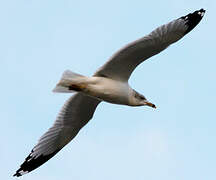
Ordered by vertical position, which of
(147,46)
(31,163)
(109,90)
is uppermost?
(147,46)

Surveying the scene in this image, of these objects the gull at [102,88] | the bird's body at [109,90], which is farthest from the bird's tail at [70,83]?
the bird's body at [109,90]

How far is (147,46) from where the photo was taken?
25.4ft

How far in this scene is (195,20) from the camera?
806 centimetres

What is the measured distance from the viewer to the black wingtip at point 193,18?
25.9ft

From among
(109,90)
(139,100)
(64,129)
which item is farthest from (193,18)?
(64,129)

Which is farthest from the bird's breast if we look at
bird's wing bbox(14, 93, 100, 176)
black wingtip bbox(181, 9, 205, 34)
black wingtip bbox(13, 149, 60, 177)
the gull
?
black wingtip bbox(13, 149, 60, 177)

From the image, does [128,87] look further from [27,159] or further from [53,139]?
[27,159]

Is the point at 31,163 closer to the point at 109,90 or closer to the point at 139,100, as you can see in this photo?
the point at 109,90

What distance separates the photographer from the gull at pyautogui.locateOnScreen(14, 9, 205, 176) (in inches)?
305

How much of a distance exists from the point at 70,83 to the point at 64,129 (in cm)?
131

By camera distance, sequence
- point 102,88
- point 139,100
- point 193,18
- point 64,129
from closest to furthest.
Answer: point 193,18, point 102,88, point 139,100, point 64,129

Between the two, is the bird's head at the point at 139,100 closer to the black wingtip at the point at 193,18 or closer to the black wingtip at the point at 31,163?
the black wingtip at the point at 193,18

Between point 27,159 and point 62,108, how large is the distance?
1.10m

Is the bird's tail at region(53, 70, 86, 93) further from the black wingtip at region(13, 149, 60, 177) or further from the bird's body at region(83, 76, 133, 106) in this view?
the black wingtip at region(13, 149, 60, 177)
